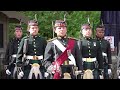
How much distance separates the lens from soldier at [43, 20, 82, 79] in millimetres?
8773

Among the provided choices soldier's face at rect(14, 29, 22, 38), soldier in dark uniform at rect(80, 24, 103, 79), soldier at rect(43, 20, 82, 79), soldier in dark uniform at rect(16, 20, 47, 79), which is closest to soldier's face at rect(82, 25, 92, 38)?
soldier in dark uniform at rect(80, 24, 103, 79)

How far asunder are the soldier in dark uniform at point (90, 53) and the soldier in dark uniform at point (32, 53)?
0.48 m

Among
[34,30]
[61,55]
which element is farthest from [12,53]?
[61,55]

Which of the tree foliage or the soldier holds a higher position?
the tree foliage

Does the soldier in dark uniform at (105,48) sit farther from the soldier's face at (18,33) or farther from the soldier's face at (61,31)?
the soldier's face at (18,33)

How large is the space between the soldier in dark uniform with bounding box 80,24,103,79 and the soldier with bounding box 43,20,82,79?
22 centimetres

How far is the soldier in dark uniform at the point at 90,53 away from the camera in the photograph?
9.05 meters

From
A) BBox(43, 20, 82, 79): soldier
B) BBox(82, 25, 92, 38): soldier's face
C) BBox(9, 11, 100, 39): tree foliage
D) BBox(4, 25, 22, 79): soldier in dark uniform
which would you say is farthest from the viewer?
BBox(4, 25, 22, 79): soldier in dark uniform

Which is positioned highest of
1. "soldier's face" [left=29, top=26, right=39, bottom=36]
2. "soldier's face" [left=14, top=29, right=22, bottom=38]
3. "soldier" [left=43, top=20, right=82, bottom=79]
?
"soldier's face" [left=29, top=26, right=39, bottom=36]

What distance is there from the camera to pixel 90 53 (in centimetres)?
909

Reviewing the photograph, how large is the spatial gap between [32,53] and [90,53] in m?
0.69

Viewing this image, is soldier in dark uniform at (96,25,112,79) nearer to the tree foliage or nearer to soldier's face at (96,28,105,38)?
soldier's face at (96,28,105,38)

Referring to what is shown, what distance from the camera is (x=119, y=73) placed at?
9172 millimetres
